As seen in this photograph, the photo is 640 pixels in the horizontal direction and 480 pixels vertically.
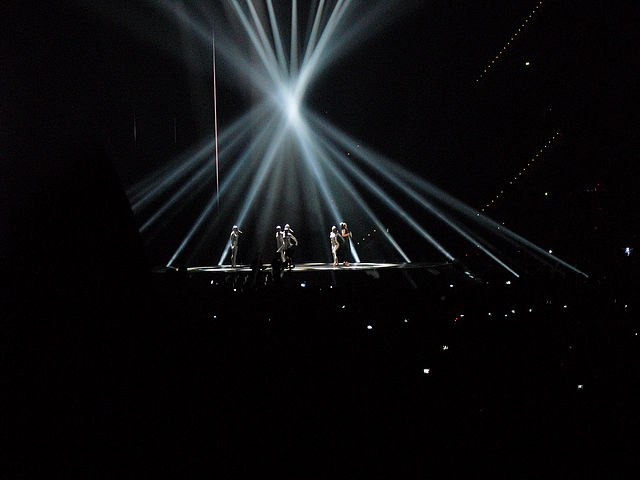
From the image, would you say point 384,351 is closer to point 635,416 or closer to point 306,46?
point 635,416

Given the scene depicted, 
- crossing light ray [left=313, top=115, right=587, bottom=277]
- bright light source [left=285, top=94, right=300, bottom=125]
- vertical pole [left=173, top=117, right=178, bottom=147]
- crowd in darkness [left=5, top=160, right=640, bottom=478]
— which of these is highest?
bright light source [left=285, top=94, right=300, bottom=125]

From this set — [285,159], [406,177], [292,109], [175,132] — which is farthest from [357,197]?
[175,132]

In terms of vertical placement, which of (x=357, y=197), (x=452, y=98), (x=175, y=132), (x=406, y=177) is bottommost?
(x=406, y=177)

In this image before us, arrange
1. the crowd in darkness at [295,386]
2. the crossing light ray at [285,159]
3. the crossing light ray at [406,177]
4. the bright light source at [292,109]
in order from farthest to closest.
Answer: the bright light source at [292,109]
the crossing light ray at [285,159]
the crossing light ray at [406,177]
the crowd in darkness at [295,386]

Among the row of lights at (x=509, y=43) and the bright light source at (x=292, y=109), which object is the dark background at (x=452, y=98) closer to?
the row of lights at (x=509, y=43)

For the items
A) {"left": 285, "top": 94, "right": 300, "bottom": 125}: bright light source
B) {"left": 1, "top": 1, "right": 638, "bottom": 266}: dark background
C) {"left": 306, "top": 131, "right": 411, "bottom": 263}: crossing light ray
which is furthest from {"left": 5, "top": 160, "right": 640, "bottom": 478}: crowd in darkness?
{"left": 285, "top": 94, "right": 300, "bottom": 125}: bright light source

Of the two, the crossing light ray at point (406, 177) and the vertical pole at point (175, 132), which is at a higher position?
the vertical pole at point (175, 132)

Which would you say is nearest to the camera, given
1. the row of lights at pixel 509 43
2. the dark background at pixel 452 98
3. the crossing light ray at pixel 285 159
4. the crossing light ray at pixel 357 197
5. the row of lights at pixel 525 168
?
the dark background at pixel 452 98

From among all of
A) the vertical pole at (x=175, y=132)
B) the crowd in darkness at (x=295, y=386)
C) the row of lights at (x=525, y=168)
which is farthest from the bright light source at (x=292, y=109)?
the crowd in darkness at (x=295, y=386)

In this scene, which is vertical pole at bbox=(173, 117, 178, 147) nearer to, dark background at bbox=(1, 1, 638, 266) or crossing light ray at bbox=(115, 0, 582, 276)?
dark background at bbox=(1, 1, 638, 266)

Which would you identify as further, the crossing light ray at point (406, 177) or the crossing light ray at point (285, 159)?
the crossing light ray at point (285, 159)

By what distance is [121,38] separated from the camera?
13.4 metres

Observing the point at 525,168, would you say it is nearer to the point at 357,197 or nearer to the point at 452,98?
the point at 452,98

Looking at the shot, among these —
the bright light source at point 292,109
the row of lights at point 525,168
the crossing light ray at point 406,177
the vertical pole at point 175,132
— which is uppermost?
the bright light source at point 292,109
